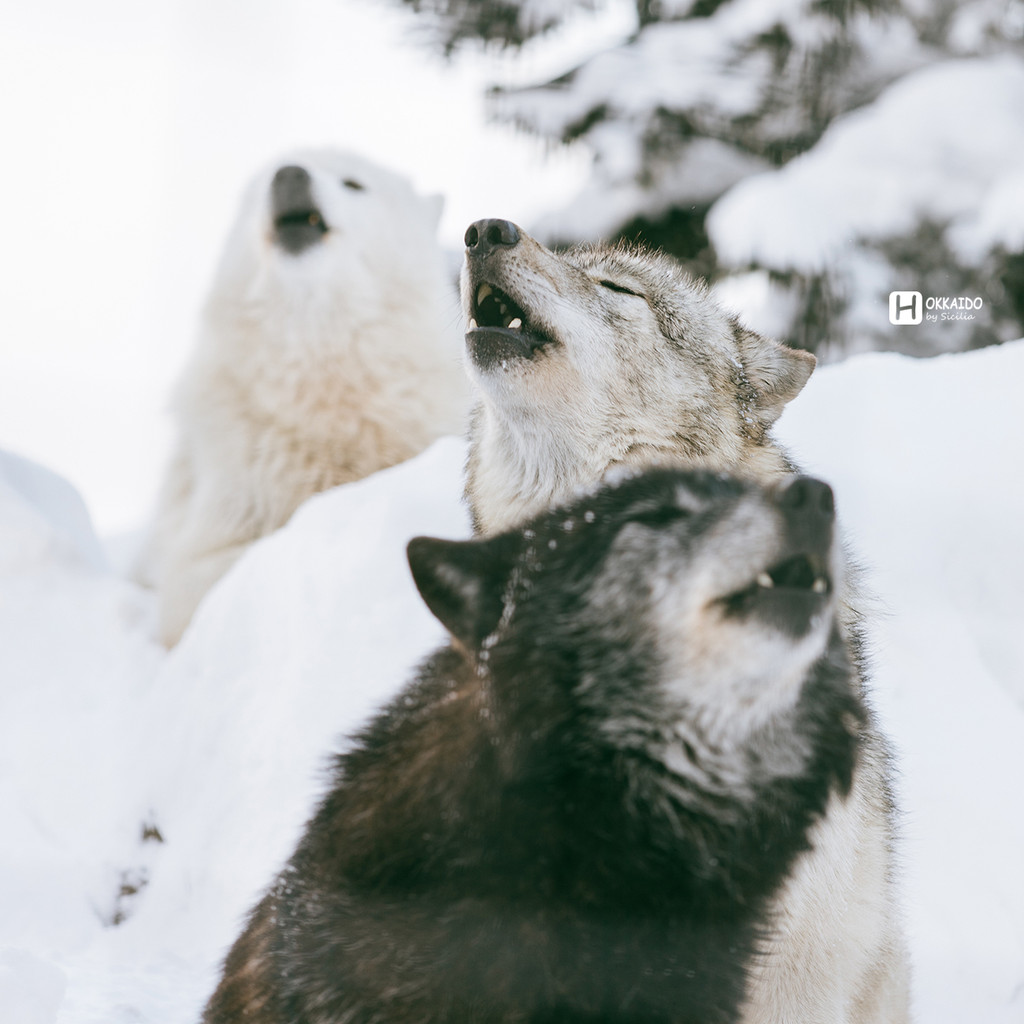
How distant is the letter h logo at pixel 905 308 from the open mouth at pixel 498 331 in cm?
254

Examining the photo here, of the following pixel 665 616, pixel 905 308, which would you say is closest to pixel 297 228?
pixel 905 308

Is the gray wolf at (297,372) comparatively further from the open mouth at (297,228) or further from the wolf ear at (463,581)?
the wolf ear at (463,581)

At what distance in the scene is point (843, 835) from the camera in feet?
6.04

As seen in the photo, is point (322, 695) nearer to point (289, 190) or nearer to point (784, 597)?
point (784, 597)

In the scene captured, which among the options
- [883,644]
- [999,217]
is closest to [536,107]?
[999,217]

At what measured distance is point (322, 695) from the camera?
3.08m

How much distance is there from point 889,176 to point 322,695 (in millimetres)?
3517

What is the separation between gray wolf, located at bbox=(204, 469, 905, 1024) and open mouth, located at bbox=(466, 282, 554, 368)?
2.23 ft

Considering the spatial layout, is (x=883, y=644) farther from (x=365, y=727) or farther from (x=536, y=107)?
(x=536, y=107)

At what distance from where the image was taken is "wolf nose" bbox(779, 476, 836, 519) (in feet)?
4.67

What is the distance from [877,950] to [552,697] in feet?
3.55

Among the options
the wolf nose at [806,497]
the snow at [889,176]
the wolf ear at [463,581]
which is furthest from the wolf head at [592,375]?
the snow at [889,176]

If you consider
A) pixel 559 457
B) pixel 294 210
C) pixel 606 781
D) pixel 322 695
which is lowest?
pixel 322 695

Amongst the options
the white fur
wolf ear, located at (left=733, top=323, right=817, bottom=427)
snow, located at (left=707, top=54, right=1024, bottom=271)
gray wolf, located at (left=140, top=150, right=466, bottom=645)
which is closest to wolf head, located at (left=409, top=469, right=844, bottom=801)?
the white fur
